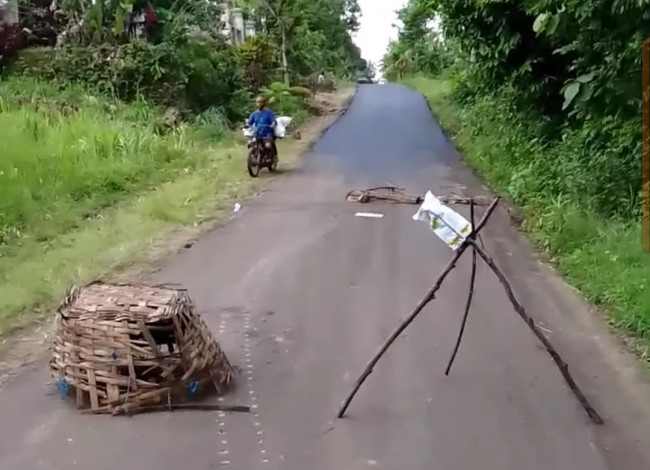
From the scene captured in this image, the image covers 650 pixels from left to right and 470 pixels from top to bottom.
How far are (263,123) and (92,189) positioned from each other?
3863 millimetres

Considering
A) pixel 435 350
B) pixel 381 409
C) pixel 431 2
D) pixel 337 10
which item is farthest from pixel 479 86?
pixel 337 10

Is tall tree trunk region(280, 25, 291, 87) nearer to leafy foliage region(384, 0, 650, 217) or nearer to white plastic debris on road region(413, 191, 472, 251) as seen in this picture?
leafy foliage region(384, 0, 650, 217)

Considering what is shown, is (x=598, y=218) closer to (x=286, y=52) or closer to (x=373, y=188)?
(x=373, y=188)

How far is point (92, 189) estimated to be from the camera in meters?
12.5

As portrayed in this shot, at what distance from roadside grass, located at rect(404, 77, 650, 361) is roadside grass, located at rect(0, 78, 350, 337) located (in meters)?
3.70

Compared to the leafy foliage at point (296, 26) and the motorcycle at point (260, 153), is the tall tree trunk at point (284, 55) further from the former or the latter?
the motorcycle at point (260, 153)

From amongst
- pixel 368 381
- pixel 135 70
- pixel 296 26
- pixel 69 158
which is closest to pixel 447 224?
pixel 368 381

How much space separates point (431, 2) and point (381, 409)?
38.9 ft

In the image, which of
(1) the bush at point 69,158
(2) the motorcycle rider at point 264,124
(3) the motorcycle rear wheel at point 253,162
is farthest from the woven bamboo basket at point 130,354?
(2) the motorcycle rider at point 264,124

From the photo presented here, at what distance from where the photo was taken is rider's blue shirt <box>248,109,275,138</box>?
605 inches

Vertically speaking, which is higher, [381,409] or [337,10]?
[337,10]

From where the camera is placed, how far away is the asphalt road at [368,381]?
4.91 meters

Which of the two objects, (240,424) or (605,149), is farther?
(605,149)

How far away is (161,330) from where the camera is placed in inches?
217
